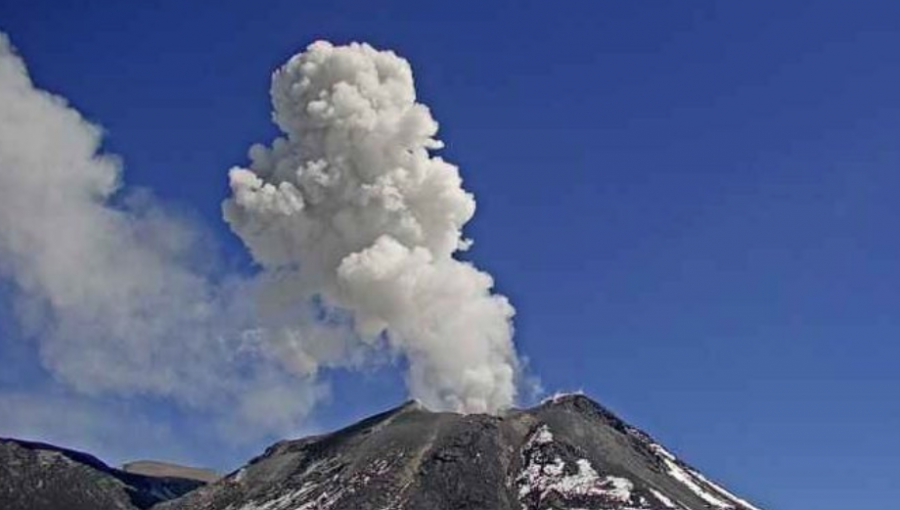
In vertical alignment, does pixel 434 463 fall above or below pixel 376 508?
above

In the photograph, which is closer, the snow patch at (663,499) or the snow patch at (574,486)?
the snow patch at (663,499)

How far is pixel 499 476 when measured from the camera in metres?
199

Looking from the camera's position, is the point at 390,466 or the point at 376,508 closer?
the point at 376,508

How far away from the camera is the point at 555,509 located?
599 feet

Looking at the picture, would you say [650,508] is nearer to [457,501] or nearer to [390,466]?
[457,501]

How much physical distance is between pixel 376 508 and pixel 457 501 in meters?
12.8

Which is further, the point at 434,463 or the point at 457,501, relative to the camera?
the point at 434,463

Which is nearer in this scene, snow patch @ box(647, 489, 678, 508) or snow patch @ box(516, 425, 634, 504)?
snow patch @ box(647, 489, 678, 508)

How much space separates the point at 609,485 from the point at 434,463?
28833mm

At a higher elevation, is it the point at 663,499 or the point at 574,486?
the point at 574,486

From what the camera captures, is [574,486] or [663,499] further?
[574,486]

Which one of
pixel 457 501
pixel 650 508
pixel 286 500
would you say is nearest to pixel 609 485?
pixel 650 508

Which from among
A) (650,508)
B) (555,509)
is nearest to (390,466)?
(555,509)

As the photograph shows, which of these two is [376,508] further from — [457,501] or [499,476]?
[499,476]
